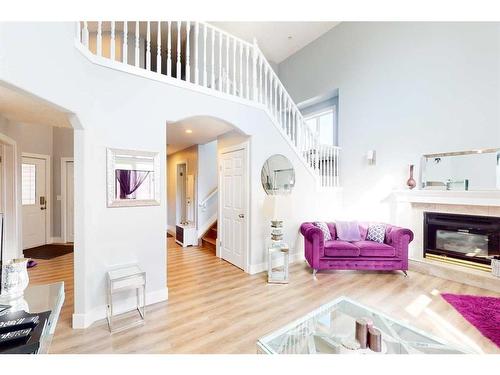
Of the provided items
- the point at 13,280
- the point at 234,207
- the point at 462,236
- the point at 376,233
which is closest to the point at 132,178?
the point at 13,280

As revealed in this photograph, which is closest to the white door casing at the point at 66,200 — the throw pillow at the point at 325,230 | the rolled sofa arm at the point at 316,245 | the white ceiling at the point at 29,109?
the white ceiling at the point at 29,109

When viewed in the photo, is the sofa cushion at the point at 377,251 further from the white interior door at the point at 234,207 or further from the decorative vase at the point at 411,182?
the white interior door at the point at 234,207

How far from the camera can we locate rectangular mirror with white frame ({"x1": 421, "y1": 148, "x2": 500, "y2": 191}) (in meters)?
3.34

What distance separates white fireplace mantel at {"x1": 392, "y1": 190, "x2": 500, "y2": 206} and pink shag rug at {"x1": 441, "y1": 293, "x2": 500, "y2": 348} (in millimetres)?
1316

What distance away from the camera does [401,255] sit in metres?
3.66

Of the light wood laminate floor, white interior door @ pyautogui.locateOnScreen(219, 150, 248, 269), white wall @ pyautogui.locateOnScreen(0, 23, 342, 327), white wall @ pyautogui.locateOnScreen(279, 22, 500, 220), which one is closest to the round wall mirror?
white interior door @ pyautogui.locateOnScreen(219, 150, 248, 269)

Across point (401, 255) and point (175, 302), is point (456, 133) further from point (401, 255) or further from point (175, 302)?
point (175, 302)

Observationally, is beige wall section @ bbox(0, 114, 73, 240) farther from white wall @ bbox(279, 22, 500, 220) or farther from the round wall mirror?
white wall @ bbox(279, 22, 500, 220)

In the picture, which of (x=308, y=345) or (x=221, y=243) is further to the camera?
(x=221, y=243)

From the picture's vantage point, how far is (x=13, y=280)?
141 cm

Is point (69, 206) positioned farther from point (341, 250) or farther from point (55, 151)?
point (341, 250)

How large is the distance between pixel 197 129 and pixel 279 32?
3.59m

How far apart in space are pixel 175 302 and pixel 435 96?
5123 millimetres

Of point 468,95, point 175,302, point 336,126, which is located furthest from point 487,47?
point 175,302
